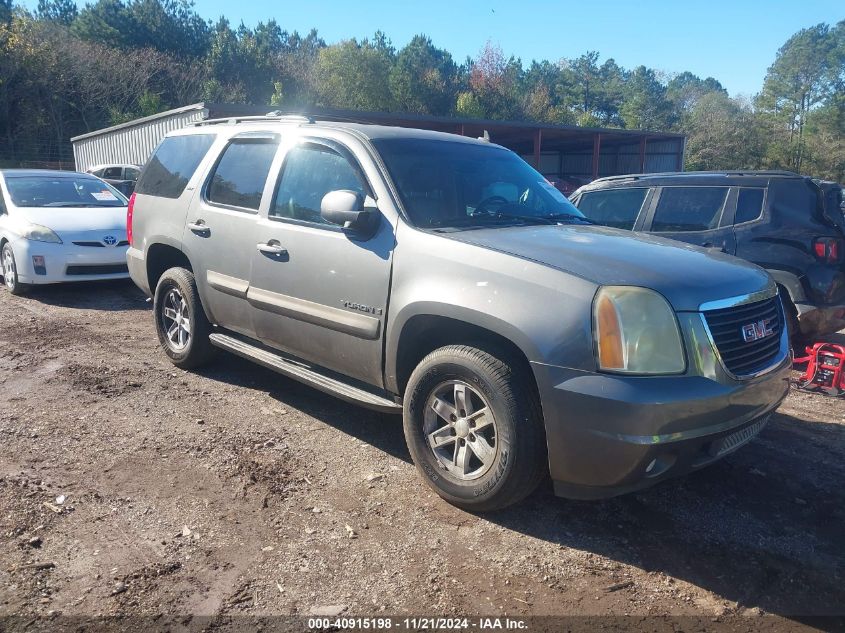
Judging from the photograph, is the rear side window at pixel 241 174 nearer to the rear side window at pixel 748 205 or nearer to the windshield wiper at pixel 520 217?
the windshield wiper at pixel 520 217

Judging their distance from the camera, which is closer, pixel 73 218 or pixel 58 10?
pixel 73 218

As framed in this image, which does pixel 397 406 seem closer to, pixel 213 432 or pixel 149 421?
pixel 213 432

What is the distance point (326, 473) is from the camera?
388cm

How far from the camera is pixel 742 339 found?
10.7ft

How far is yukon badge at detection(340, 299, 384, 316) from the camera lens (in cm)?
374

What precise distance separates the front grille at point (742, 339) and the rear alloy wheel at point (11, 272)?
27.4ft

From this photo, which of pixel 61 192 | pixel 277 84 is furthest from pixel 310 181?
pixel 277 84

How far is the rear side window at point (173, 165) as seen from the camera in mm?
5477

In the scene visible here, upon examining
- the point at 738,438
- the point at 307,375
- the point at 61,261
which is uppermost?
the point at 738,438

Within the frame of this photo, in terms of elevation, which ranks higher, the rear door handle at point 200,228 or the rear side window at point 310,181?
the rear side window at point 310,181

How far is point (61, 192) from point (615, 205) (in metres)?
7.49

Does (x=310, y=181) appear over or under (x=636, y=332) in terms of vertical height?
over

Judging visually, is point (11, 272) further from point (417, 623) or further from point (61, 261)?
point (417, 623)

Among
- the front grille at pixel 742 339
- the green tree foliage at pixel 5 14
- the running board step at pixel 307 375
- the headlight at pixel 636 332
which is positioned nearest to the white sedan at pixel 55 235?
the running board step at pixel 307 375
